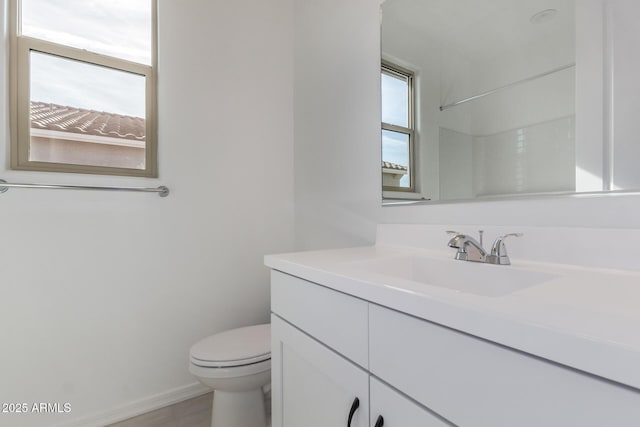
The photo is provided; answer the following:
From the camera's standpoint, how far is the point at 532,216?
837 mm

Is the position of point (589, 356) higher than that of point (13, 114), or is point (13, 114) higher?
point (13, 114)

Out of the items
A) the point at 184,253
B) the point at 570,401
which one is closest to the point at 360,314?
the point at 570,401

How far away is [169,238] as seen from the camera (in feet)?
5.06

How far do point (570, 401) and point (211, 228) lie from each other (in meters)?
1.60

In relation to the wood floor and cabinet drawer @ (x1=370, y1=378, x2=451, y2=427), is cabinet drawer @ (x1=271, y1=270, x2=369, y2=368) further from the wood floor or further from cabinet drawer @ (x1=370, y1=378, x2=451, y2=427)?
the wood floor

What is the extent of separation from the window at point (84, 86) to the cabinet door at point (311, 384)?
116 cm

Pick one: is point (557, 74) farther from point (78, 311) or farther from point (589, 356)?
point (78, 311)

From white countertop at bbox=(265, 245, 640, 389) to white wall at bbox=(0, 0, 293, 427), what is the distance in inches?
45.8

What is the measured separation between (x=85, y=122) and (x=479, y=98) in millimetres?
1696

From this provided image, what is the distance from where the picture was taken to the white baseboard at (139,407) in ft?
4.38

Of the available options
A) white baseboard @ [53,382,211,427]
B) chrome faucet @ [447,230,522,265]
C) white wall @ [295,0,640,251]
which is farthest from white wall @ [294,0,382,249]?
white baseboard @ [53,382,211,427]

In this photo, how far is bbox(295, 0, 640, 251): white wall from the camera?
2.47 ft

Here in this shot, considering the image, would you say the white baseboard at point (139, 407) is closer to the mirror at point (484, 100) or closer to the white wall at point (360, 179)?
the white wall at point (360, 179)

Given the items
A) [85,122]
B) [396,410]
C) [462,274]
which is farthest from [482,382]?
[85,122]
